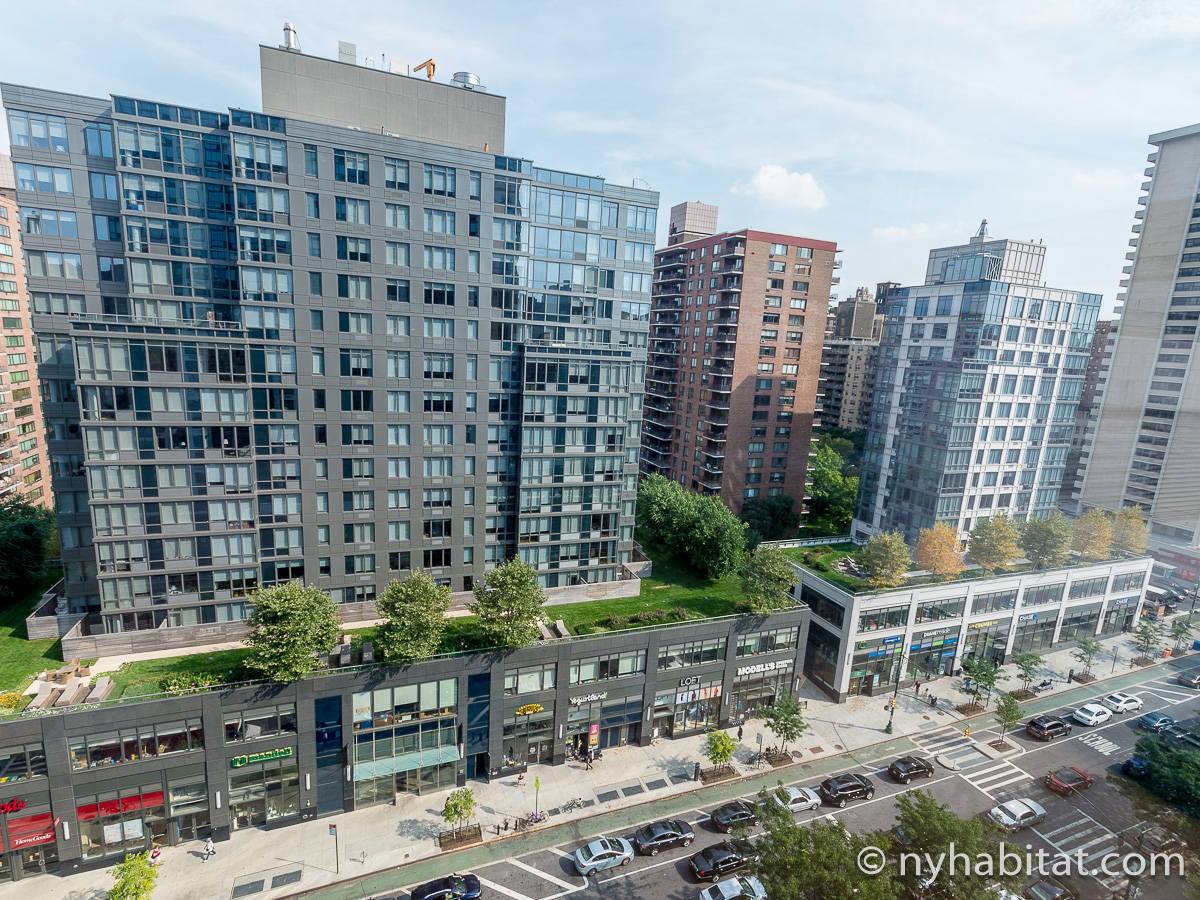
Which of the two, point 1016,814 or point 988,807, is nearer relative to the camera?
point 1016,814

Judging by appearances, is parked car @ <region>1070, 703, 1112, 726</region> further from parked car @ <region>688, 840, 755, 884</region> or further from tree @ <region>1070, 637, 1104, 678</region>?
parked car @ <region>688, 840, 755, 884</region>

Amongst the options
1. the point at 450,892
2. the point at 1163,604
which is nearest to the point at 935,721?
the point at 450,892

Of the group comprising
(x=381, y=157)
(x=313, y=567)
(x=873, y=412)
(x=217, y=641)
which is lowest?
(x=217, y=641)

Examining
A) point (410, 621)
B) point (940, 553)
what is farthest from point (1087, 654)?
point (410, 621)

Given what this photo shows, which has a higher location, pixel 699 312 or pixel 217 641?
pixel 699 312

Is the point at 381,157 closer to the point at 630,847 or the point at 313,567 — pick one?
the point at 313,567

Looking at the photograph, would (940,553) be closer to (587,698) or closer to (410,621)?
(587,698)

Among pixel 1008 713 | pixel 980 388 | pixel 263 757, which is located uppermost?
pixel 980 388
